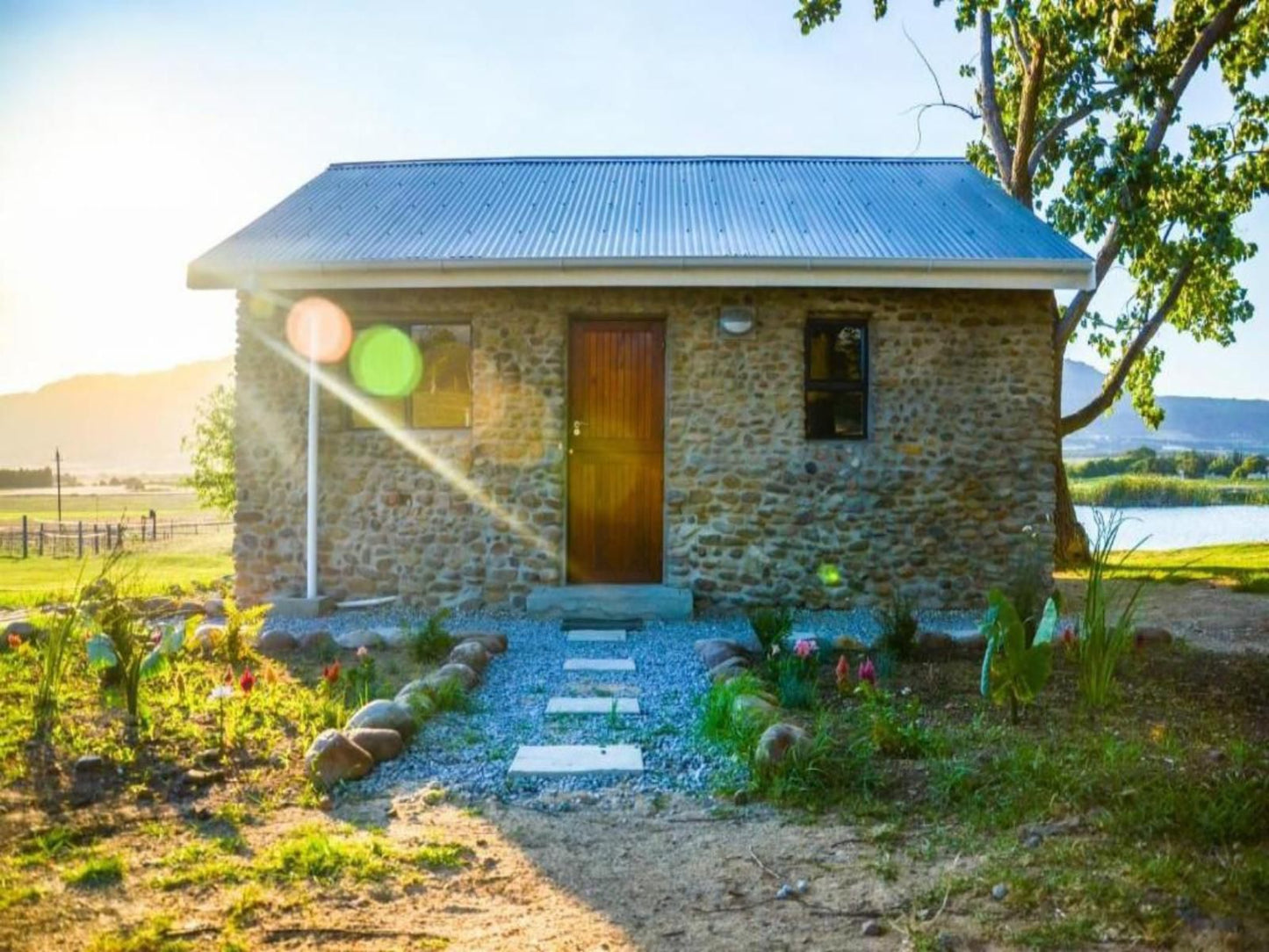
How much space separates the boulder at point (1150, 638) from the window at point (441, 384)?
5412mm

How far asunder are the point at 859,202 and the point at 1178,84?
16.7 ft

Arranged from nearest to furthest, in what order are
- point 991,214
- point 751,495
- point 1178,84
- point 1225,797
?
point 1225,797 → point 751,495 → point 991,214 → point 1178,84

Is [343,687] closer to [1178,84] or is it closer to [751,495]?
[751,495]

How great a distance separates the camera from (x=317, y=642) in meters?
6.98

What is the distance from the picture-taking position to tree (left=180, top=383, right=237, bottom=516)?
567 inches

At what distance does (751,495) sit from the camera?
344 inches

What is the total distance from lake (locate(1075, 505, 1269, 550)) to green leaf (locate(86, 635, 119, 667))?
9.83 metres

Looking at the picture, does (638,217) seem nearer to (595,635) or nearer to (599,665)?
(595,635)

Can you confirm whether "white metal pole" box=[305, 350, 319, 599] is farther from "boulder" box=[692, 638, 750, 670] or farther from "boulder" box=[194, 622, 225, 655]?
"boulder" box=[692, 638, 750, 670]

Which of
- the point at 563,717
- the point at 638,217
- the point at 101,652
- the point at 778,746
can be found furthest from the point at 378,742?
the point at 638,217

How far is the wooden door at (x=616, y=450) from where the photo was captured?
8.84 m

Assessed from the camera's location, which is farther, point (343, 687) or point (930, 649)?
point (930, 649)

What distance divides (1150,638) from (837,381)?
10.5 feet

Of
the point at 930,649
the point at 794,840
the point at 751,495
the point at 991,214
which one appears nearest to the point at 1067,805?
the point at 794,840
